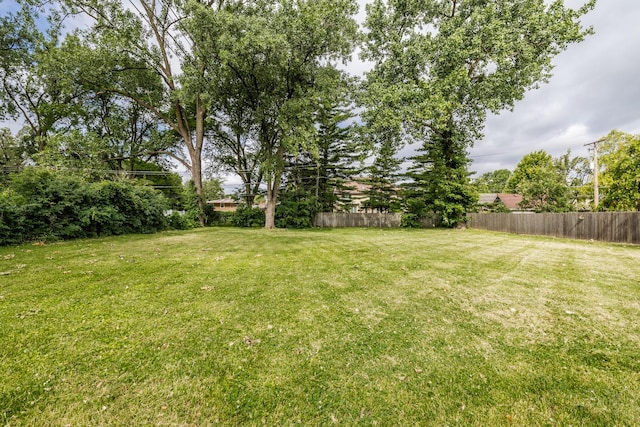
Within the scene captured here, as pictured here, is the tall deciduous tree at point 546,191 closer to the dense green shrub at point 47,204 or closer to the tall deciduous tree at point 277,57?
the tall deciduous tree at point 277,57

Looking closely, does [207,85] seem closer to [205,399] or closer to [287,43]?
[287,43]

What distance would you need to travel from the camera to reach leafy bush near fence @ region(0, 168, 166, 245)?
7273 mm

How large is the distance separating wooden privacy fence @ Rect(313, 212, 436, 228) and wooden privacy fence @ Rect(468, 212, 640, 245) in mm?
6129

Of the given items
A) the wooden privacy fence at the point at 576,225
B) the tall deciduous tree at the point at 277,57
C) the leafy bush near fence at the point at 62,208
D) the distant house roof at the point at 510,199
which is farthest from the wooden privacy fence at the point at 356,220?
the distant house roof at the point at 510,199

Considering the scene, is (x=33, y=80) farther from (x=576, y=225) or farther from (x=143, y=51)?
(x=576, y=225)

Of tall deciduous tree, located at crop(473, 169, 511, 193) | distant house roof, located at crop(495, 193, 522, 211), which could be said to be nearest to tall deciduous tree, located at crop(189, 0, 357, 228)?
distant house roof, located at crop(495, 193, 522, 211)

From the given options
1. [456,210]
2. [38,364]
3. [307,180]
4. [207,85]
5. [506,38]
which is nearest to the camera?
[38,364]

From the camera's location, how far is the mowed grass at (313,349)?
1.67m

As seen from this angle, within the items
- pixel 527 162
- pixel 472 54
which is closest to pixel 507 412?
pixel 472 54

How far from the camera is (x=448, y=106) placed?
→ 41.8 ft

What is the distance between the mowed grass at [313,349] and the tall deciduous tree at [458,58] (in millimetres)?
11836

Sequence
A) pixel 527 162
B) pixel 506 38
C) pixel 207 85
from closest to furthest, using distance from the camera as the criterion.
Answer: pixel 506 38 < pixel 207 85 < pixel 527 162

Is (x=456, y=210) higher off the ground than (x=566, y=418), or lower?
higher

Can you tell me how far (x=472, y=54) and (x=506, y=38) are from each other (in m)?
1.66
